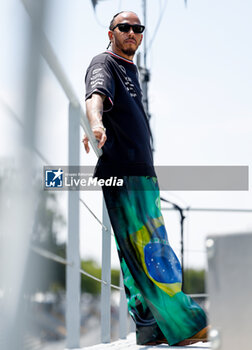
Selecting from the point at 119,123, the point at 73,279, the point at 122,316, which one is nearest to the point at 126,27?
the point at 119,123

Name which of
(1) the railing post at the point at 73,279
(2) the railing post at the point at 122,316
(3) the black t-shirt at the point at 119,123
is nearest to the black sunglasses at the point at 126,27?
(3) the black t-shirt at the point at 119,123

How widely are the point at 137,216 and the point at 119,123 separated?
27cm

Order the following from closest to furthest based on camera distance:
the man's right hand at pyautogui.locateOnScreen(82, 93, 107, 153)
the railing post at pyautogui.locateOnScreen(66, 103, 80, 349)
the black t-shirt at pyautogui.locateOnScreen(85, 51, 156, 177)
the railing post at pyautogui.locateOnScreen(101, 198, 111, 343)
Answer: the railing post at pyautogui.locateOnScreen(66, 103, 80, 349) < the man's right hand at pyautogui.locateOnScreen(82, 93, 107, 153) < the black t-shirt at pyautogui.locateOnScreen(85, 51, 156, 177) < the railing post at pyautogui.locateOnScreen(101, 198, 111, 343)

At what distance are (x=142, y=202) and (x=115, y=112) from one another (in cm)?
27

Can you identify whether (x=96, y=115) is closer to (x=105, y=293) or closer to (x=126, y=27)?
(x=126, y=27)

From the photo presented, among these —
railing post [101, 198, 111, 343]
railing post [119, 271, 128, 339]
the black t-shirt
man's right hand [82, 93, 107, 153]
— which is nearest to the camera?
man's right hand [82, 93, 107, 153]

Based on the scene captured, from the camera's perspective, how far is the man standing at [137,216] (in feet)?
4.82

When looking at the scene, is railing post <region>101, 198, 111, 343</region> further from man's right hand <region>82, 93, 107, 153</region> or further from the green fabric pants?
man's right hand <region>82, 93, 107, 153</region>

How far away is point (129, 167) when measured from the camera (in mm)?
1515

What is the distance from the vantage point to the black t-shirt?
4.97ft

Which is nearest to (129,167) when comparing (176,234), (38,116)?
(38,116)

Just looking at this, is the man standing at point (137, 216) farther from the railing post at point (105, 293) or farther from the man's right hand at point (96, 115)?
the railing post at point (105, 293)

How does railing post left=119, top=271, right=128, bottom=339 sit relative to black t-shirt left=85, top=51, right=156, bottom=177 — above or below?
below

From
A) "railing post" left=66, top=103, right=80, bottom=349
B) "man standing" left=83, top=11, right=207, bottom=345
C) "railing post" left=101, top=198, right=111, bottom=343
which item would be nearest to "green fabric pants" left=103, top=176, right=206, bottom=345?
"man standing" left=83, top=11, right=207, bottom=345
